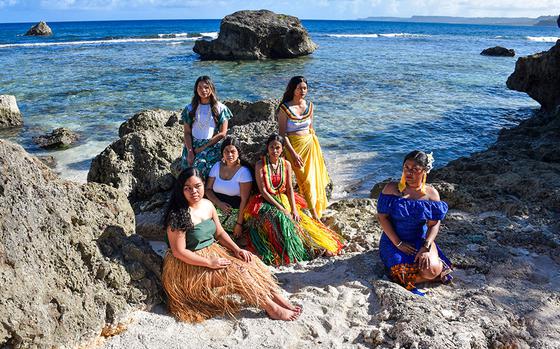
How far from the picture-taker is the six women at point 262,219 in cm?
393

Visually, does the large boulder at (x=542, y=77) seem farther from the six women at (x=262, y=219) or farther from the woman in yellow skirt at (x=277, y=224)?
the woman in yellow skirt at (x=277, y=224)

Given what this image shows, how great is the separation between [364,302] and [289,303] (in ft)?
2.25

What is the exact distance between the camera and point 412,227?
446 centimetres

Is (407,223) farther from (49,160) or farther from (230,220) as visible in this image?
(49,160)

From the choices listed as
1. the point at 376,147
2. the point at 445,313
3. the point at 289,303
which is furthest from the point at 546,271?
the point at 376,147

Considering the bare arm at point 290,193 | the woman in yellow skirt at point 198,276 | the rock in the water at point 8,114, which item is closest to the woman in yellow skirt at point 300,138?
the bare arm at point 290,193

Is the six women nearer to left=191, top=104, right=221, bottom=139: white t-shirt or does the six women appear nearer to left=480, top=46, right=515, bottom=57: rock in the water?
left=191, top=104, right=221, bottom=139: white t-shirt

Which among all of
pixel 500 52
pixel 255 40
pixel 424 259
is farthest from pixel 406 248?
pixel 500 52

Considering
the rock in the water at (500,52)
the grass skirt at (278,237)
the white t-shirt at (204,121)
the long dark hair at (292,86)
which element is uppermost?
the rock in the water at (500,52)

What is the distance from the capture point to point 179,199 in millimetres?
3947

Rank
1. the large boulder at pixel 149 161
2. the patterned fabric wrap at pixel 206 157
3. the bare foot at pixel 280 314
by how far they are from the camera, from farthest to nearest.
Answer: the large boulder at pixel 149 161 → the patterned fabric wrap at pixel 206 157 → the bare foot at pixel 280 314

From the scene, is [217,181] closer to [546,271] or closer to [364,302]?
[364,302]

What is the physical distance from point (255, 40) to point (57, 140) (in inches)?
813

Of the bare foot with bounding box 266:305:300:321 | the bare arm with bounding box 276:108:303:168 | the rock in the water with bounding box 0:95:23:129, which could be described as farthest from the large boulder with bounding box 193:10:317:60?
the bare foot with bounding box 266:305:300:321
